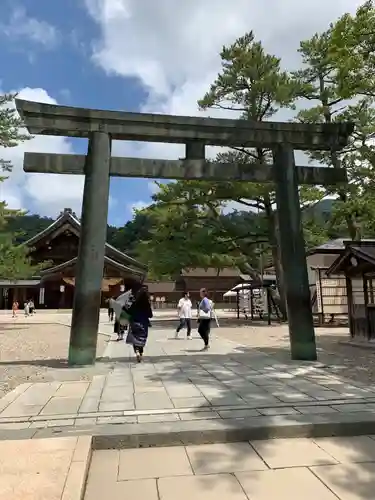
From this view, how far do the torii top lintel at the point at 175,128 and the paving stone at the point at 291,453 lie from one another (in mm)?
6818

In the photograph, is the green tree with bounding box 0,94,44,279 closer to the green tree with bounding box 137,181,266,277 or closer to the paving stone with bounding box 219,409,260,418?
the green tree with bounding box 137,181,266,277

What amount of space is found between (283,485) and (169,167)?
23.1 feet

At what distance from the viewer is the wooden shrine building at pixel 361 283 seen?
12.2 meters

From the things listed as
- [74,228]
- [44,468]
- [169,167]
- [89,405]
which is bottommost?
[44,468]

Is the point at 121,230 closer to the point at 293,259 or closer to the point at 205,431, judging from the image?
the point at 293,259

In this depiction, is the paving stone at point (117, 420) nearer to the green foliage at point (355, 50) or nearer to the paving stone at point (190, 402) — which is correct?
the paving stone at point (190, 402)

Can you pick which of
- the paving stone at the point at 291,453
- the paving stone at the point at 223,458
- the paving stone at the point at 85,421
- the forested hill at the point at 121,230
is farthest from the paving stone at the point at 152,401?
the forested hill at the point at 121,230

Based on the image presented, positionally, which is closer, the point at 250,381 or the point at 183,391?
the point at 183,391

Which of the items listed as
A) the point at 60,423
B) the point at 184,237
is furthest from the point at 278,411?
the point at 184,237

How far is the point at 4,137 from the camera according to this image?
17984 millimetres

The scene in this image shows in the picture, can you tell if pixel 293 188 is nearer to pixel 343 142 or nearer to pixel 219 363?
pixel 343 142

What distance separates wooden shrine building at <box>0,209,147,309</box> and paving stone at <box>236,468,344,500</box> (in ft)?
112

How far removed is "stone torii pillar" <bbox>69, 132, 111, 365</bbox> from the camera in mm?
8344

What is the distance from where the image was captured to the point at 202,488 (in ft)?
10.5
